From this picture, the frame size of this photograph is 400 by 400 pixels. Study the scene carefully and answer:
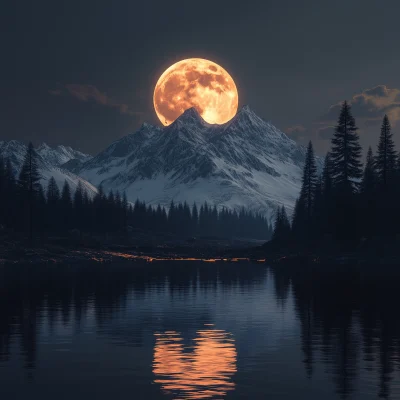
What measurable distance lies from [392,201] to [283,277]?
1362 inches

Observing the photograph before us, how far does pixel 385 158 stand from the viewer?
364 feet

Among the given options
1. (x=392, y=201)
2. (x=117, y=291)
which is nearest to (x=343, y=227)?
(x=392, y=201)

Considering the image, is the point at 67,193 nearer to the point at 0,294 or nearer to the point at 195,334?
the point at 0,294

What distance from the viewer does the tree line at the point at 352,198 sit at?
10138cm

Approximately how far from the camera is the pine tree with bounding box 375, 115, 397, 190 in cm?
10919

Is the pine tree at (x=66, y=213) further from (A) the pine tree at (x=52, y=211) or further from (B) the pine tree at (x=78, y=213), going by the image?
(B) the pine tree at (x=78, y=213)

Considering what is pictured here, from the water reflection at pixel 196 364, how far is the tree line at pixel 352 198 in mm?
71704

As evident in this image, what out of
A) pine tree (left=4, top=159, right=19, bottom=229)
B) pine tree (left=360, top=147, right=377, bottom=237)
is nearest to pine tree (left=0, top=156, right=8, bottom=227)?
pine tree (left=4, top=159, right=19, bottom=229)

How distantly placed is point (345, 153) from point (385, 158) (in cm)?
598

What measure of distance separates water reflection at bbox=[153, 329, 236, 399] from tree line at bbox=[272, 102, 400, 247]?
235ft

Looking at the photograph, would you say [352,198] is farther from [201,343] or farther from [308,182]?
[201,343]

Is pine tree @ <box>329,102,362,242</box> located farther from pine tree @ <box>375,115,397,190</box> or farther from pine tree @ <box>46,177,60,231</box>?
pine tree @ <box>46,177,60,231</box>

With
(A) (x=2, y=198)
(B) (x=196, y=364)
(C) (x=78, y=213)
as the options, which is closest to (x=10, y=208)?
(A) (x=2, y=198)

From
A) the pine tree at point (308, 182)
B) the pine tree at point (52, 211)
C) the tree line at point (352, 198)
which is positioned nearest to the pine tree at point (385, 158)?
the tree line at point (352, 198)
